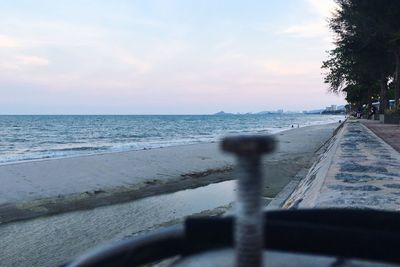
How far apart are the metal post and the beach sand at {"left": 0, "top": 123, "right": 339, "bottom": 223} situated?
25.7 ft

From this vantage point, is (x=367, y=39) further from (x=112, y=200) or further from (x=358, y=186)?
(x=358, y=186)

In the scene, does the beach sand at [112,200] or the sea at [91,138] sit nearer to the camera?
the beach sand at [112,200]

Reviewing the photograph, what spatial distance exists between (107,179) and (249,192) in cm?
1402

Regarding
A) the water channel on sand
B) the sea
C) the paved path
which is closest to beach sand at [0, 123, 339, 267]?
the water channel on sand

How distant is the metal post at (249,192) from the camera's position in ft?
3.23

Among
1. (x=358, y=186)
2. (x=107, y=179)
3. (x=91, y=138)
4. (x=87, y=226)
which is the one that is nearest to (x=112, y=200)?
(x=87, y=226)

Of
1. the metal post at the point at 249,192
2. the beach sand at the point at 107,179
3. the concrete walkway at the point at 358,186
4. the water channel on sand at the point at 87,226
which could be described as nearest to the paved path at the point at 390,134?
the beach sand at the point at 107,179

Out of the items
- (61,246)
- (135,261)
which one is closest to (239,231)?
(135,261)

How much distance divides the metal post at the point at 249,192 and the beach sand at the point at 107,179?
7832mm

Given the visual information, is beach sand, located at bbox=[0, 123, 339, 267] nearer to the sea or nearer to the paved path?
the paved path

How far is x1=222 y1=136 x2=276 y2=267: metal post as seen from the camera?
38.7 inches

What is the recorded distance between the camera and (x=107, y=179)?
47.8 ft

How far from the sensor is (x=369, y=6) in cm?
2031

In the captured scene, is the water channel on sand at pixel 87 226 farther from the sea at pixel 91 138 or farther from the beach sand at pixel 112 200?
the sea at pixel 91 138
